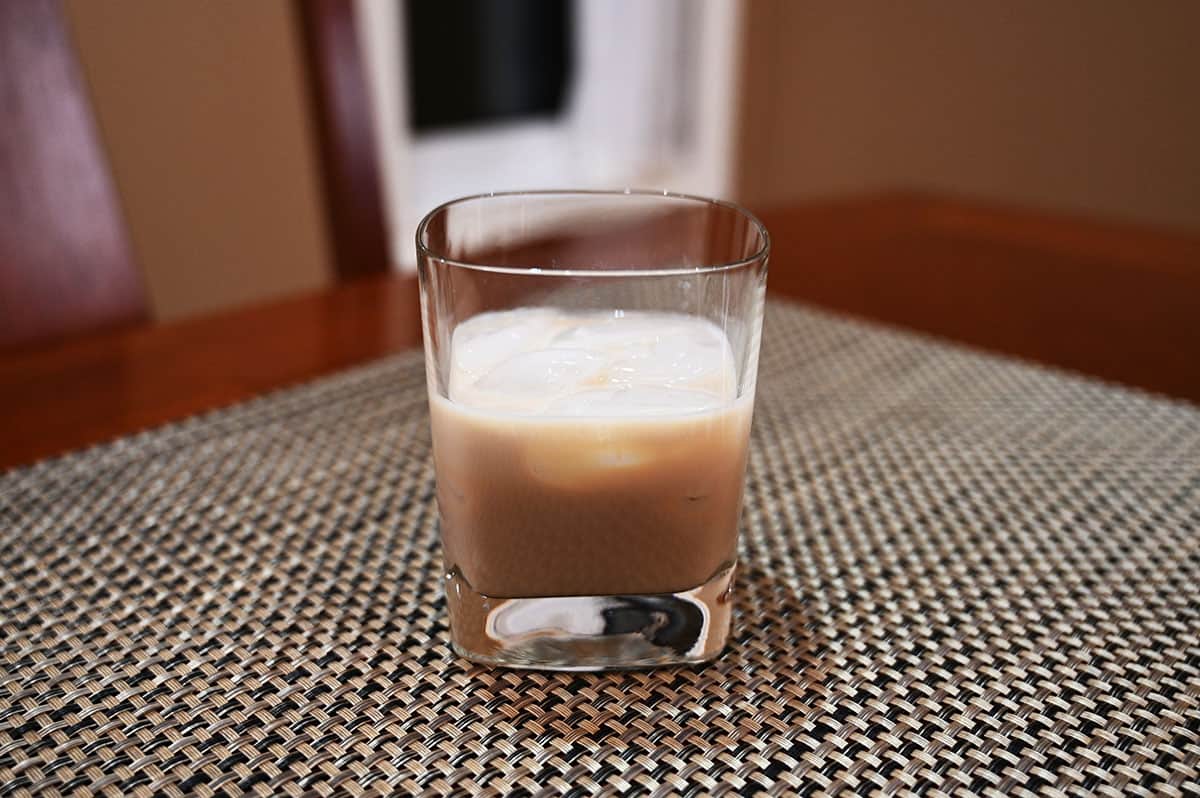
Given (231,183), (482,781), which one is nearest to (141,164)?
(231,183)

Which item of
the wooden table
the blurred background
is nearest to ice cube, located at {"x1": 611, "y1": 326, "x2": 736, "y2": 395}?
the wooden table

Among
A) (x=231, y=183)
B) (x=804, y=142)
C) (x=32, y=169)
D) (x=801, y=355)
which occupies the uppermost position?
(x=32, y=169)

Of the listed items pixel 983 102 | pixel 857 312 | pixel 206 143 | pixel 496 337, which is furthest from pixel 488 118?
pixel 496 337

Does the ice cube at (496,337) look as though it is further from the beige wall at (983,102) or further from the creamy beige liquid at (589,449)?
the beige wall at (983,102)

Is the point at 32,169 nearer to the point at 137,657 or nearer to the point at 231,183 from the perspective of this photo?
the point at 137,657

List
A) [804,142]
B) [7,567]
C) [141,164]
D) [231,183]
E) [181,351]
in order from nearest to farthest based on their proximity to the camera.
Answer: [7,567] < [181,351] < [141,164] < [231,183] < [804,142]

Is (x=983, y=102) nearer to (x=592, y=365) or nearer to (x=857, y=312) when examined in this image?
(x=857, y=312)

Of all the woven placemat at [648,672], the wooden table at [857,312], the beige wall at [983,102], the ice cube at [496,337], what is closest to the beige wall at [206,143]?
the wooden table at [857,312]
